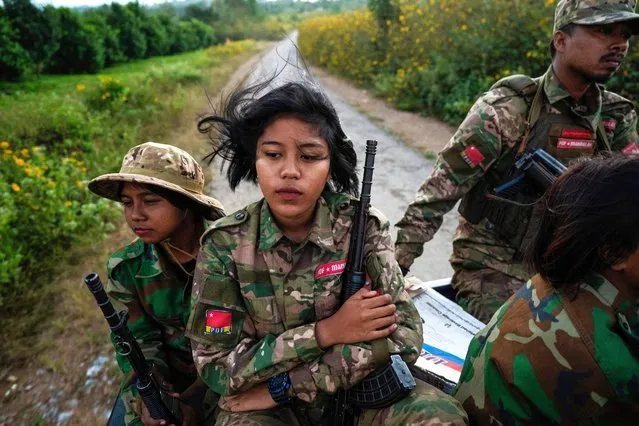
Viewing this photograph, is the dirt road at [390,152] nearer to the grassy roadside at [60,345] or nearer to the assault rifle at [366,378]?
the assault rifle at [366,378]

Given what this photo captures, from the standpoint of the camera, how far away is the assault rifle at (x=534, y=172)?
195 centimetres

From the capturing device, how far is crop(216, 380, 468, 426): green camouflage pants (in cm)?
137

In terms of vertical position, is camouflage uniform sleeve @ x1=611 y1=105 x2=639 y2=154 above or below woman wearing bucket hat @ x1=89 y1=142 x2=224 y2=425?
above

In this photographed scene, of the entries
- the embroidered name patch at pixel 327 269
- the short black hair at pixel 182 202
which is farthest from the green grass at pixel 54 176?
the embroidered name patch at pixel 327 269

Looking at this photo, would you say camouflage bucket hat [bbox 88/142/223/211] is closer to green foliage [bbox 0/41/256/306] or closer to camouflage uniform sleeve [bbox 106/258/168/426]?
camouflage uniform sleeve [bbox 106/258/168/426]

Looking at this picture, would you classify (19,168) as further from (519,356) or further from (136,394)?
(519,356)

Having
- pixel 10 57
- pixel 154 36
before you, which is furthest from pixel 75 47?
pixel 154 36

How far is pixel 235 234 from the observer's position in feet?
5.38

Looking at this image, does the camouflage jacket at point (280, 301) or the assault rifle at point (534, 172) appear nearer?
the camouflage jacket at point (280, 301)

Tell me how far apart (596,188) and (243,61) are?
24.9m

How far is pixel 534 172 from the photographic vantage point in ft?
6.52

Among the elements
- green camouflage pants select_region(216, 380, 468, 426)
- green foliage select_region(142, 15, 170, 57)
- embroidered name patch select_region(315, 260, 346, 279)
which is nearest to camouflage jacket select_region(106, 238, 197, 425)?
green camouflage pants select_region(216, 380, 468, 426)

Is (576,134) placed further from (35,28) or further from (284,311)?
(35,28)

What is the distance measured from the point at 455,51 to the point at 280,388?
8.06 metres
